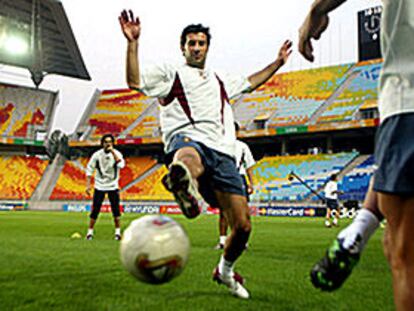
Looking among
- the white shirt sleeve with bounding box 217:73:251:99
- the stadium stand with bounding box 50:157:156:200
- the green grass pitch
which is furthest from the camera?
the stadium stand with bounding box 50:157:156:200

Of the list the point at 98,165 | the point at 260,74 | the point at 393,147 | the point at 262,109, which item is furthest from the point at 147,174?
the point at 393,147

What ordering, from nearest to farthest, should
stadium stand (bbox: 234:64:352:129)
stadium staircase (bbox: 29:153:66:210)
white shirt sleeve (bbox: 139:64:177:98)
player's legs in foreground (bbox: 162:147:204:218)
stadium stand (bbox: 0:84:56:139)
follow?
player's legs in foreground (bbox: 162:147:204:218)
white shirt sleeve (bbox: 139:64:177:98)
stadium stand (bbox: 234:64:352:129)
stadium staircase (bbox: 29:153:66:210)
stadium stand (bbox: 0:84:56:139)

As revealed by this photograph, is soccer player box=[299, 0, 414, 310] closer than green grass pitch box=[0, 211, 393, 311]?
Yes

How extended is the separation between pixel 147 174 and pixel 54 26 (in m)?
15.5

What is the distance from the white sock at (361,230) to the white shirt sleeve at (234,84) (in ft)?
9.44

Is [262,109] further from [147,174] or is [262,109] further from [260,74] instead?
[260,74]

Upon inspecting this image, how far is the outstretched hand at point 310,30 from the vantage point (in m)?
2.06

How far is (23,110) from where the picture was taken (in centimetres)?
4641

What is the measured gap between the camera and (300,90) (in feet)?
125

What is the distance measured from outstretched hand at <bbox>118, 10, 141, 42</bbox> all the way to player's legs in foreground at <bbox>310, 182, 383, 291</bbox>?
8.20 feet

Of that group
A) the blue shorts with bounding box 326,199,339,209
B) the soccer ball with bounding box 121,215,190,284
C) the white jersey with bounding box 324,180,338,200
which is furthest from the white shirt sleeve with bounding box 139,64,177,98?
the white jersey with bounding box 324,180,338,200

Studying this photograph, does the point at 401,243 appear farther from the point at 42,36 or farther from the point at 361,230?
the point at 42,36

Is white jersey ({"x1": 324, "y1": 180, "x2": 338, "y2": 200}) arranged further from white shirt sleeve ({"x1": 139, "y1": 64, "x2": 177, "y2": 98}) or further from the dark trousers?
white shirt sleeve ({"x1": 139, "y1": 64, "x2": 177, "y2": 98})

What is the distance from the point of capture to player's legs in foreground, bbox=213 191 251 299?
150 inches
